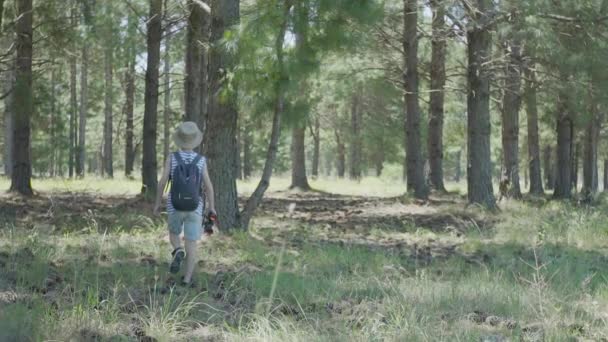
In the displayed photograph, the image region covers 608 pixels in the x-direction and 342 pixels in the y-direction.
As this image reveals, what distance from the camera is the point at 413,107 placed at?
1762 centimetres

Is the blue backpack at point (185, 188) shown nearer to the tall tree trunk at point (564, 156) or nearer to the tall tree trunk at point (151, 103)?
the tall tree trunk at point (151, 103)

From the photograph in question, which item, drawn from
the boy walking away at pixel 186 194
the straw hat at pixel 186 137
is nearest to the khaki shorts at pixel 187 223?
the boy walking away at pixel 186 194

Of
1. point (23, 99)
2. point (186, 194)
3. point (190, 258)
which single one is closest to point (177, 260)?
point (190, 258)

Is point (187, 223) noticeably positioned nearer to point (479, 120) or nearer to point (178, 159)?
point (178, 159)

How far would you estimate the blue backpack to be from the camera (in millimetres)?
5988

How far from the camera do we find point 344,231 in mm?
10734

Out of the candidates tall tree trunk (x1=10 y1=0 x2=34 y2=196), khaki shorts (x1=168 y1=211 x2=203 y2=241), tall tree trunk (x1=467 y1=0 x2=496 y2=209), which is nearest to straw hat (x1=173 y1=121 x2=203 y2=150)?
khaki shorts (x1=168 y1=211 x2=203 y2=241)

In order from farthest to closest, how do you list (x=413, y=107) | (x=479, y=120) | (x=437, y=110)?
(x=437, y=110) < (x=413, y=107) < (x=479, y=120)

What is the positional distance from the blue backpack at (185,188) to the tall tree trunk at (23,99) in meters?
8.67

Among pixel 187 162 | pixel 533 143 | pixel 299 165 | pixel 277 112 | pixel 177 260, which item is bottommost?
pixel 177 260

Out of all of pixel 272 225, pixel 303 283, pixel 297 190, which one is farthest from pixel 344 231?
pixel 297 190

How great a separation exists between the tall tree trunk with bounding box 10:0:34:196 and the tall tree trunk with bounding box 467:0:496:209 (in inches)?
360

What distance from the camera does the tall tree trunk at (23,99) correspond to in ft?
43.7

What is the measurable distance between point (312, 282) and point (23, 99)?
9.62 m
